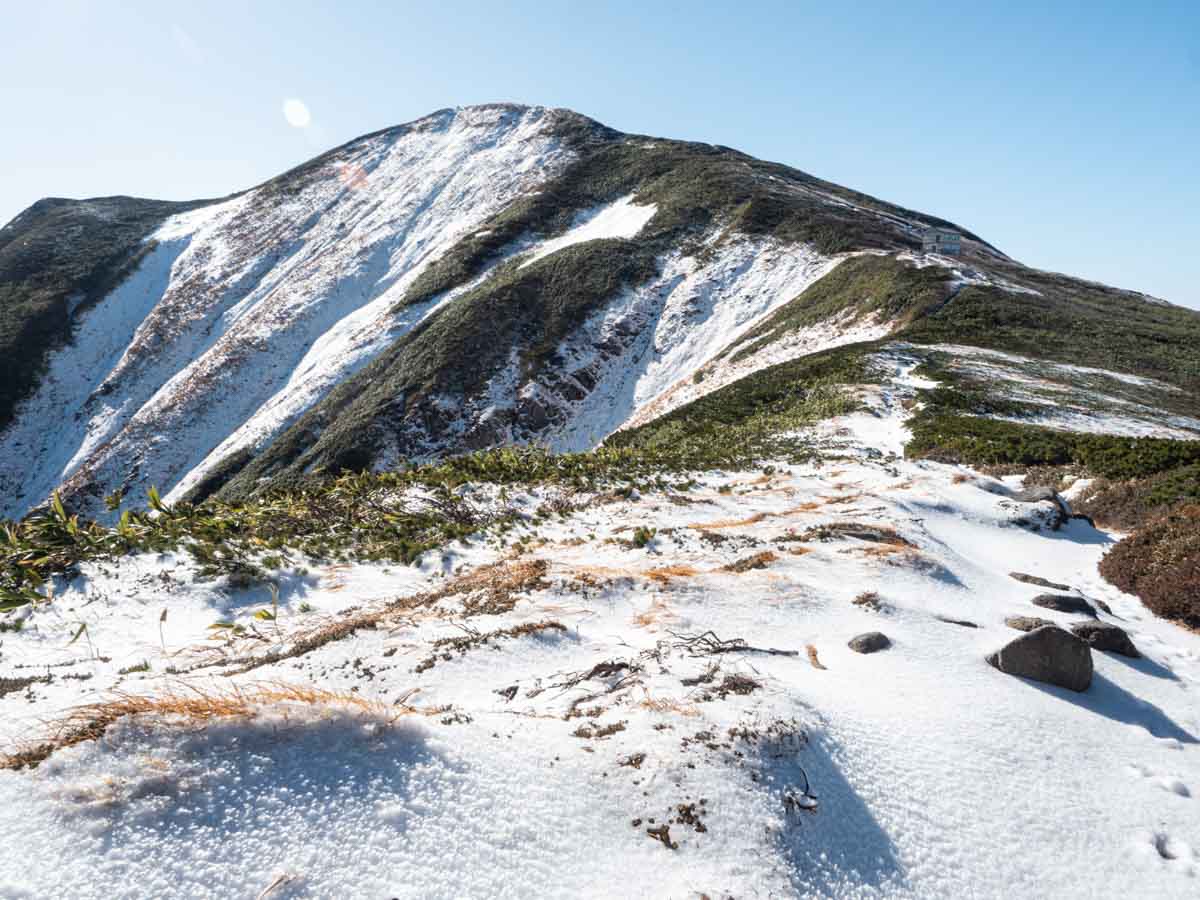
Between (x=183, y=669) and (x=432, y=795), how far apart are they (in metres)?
4.65

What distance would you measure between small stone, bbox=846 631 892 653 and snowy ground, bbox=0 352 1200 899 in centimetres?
25

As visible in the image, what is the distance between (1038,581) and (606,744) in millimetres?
9618

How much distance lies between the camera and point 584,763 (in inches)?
171

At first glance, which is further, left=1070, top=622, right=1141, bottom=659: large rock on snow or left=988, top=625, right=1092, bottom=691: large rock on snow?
left=1070, top=622, right=1141, bottom=659: large rock on snow

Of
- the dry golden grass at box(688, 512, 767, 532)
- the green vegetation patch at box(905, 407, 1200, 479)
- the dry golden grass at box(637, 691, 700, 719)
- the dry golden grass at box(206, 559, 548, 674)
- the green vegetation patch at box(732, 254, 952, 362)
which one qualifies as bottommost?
the dry golden grass at box(206, 559, 548, 674)

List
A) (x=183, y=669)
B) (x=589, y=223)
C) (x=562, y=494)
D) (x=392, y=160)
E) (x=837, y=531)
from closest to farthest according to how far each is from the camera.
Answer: (x=183, y=669), (x=837, y=531), (x=562, y=494), (x=589, y=223), (x=392, y=160)

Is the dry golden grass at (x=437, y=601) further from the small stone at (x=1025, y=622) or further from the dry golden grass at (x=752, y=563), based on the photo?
the small stone at (x=1025, y=622)

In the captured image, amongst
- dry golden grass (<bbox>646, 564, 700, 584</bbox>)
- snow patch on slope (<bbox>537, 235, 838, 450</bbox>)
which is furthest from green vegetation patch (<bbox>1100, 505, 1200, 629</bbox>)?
snow patch on slope (<bbox>537, 235, 838, 450</bbox>)

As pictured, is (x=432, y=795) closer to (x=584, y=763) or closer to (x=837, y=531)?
(x=584, y=763)

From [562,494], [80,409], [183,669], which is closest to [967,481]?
[562,494]

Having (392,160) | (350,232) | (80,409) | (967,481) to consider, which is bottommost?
(80,409)

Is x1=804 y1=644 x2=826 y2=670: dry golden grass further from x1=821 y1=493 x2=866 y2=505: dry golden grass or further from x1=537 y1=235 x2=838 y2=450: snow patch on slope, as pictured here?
x1=537 y1=235 x2=838 y2=450: snow patch on slope

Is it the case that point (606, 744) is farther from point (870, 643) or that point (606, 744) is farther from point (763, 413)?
point (763, 413)

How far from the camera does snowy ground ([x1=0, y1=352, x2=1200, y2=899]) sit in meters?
3.32
